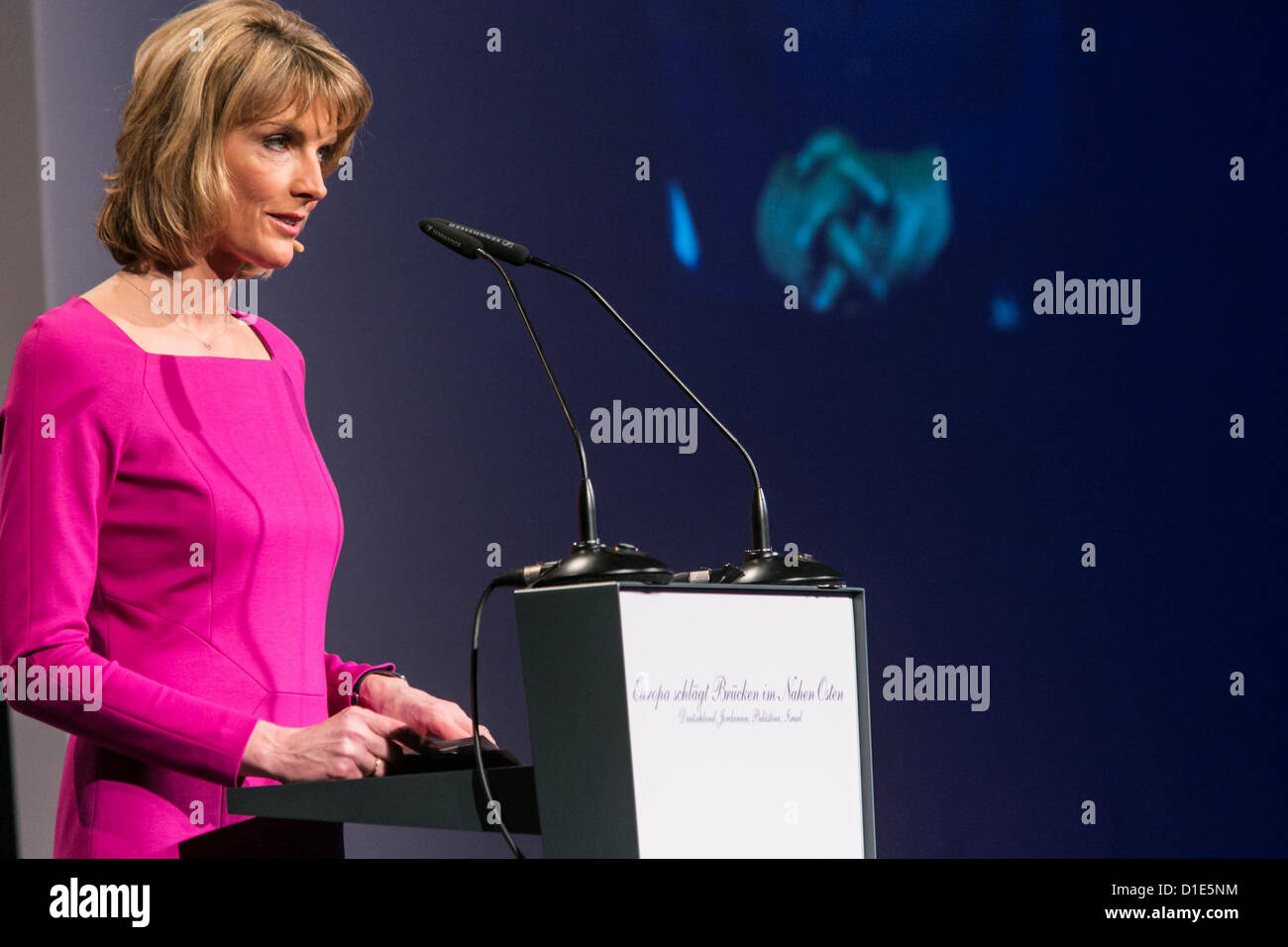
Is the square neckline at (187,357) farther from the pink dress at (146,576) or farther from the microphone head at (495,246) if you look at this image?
the microphone head at (495,246)

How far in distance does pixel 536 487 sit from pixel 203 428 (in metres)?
1.52

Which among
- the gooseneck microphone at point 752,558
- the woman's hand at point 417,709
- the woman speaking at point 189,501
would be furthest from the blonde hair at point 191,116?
the woman's hand at point 417,709

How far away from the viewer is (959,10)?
3.07 m

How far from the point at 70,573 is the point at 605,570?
0.58m

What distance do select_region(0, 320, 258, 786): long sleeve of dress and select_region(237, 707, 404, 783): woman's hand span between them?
2 centimetres

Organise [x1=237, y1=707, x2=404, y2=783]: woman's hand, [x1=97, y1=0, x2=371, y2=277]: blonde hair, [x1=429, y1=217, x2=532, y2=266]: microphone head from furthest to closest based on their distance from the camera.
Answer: [x1=97, y1=0, x2=371, y2=277]: blonde hair → [x1=429, y1=217, x2=532, y2=266]: microphone head → [x1=237, y1=707, x2=404, y2=783]: woman's hand

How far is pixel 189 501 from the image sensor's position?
1359 millimetres

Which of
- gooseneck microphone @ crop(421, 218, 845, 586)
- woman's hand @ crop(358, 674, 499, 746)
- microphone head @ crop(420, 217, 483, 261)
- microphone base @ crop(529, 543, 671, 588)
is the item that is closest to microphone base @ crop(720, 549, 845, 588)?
gooseneck microphone @ crop(421, 218, 845, 586)

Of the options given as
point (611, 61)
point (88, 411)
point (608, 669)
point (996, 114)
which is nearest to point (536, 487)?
point (611, 61)

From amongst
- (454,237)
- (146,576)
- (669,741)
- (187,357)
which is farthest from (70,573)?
(669,741)

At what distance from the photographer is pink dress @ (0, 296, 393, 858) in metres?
1.24

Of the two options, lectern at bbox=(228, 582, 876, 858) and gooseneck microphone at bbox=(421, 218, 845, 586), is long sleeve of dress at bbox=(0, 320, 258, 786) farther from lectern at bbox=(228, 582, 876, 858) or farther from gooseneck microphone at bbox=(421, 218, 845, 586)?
gooseneck microphone at bbox=(421, 218, 845, 586)

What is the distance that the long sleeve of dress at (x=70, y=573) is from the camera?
122 centimetres
